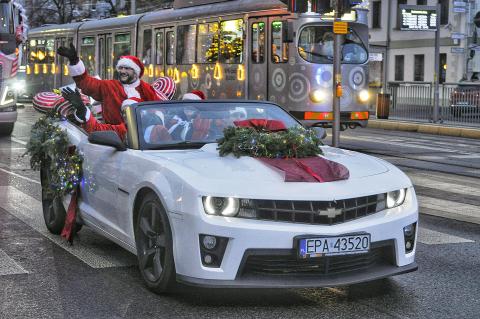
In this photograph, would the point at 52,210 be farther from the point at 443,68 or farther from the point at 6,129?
the point at 443,68

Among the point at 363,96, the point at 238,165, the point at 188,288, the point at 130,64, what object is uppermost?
the point at 130,64

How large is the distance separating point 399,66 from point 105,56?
26152 millimetres

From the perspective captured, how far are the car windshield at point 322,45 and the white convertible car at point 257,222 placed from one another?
39.6ft

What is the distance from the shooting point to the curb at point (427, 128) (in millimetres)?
22938

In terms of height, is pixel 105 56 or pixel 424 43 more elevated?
pixel 424 43

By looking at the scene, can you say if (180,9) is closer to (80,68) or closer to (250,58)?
(250,58)

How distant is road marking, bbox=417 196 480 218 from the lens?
30.1 ft

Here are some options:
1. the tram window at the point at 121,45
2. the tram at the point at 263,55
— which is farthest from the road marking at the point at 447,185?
the tram window at the point at 121,45

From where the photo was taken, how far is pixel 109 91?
8.17 m

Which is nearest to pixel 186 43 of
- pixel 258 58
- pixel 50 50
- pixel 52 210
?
pixel 258 58

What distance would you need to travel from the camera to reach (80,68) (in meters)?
8.16

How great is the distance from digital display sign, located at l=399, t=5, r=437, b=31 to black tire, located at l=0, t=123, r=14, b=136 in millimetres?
14408

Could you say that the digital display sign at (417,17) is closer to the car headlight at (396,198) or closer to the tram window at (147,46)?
the tram window at (147,46)

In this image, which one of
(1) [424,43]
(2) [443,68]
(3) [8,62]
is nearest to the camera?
(3) [8,62]
